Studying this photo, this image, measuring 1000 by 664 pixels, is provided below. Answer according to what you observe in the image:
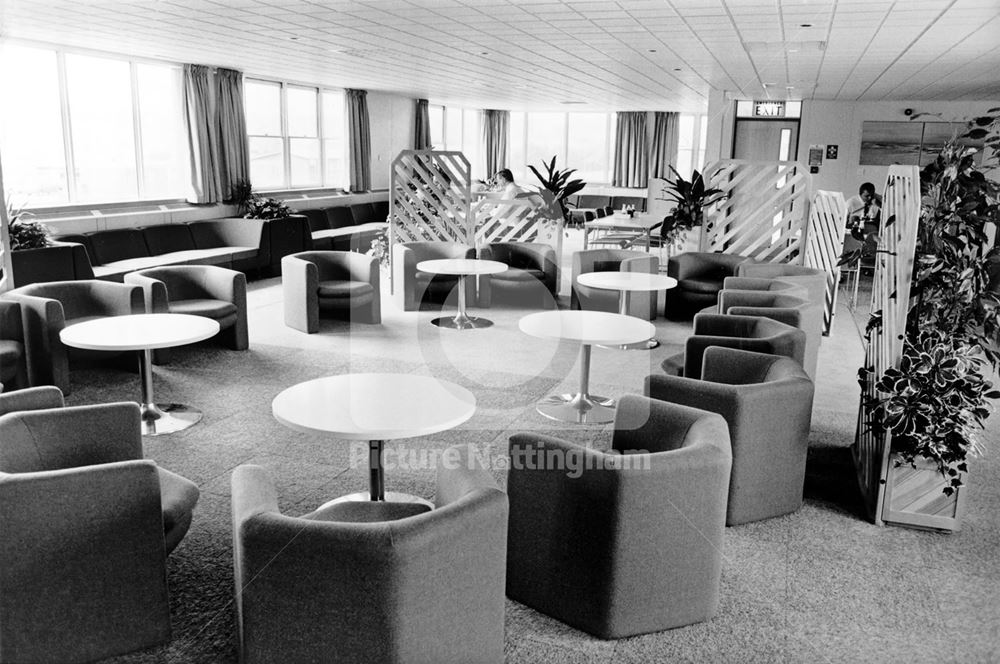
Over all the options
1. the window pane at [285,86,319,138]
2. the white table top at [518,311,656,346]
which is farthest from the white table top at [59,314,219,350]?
the window pane at [285,86,319,138]


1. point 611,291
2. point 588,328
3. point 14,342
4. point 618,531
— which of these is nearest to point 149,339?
point 14,342

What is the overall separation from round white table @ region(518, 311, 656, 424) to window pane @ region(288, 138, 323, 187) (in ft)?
27.6

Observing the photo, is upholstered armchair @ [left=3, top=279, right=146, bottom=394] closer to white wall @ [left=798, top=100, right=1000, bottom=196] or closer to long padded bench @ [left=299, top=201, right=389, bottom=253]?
long padded bench @ [left=299, top=201, right=389, bottom=253]

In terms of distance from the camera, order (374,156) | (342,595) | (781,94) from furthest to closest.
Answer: (374,156), (781,94), (342,595)

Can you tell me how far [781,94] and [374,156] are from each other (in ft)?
22.1

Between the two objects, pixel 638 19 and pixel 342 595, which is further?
pixel 638 19

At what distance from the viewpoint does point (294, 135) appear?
1228 cm

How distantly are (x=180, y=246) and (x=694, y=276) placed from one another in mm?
5699

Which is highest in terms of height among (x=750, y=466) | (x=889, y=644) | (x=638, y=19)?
(x=638, y=19)

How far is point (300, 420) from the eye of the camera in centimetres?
292

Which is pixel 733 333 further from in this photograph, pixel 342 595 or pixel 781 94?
pixel 781 94

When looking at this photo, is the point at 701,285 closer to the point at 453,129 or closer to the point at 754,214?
the point at 754,214

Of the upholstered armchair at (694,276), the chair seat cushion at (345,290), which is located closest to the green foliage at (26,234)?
the chair seat cushion at (345,290)

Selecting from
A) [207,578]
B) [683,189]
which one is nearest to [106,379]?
[207,578]
